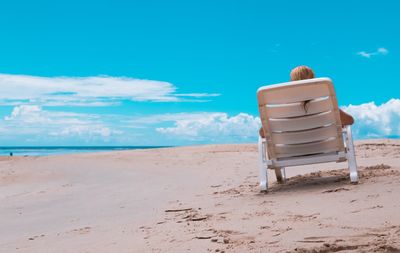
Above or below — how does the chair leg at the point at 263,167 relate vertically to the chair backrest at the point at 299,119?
below

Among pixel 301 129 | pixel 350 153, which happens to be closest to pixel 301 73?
pixel 301 129

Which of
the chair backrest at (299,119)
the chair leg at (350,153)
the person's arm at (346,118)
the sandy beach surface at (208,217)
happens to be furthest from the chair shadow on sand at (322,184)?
the person's arm at (346,118)

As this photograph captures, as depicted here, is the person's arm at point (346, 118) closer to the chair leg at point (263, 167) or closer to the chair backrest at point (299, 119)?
the chair backrest at point (299, 119)

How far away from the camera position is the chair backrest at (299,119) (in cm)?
533

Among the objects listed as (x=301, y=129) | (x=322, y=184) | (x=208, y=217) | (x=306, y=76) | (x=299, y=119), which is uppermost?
(x=306, y=76)

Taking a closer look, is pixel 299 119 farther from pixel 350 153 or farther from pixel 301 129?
pixel 350 153

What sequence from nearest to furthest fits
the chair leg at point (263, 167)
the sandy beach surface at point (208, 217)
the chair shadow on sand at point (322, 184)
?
the sandy beach surface at point (208, 217) < the chair shadow on sand at point (322, 184) < the chair leg at point (263, 167)

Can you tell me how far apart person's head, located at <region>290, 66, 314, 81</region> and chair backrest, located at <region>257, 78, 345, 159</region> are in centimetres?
37

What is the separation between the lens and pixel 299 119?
561 cm

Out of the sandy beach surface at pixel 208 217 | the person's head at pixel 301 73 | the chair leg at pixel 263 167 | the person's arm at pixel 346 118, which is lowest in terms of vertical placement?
the sandy beach surface at pixel 208 217

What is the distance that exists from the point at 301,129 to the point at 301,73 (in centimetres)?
66

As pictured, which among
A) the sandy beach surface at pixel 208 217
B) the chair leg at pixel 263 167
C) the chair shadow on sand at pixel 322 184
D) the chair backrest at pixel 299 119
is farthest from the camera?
the chair leg at pixel 263 167

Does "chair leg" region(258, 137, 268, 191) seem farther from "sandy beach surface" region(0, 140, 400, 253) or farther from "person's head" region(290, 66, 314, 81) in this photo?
"person's head" region(290, 66, 314, 81)

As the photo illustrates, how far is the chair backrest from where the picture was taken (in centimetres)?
533
